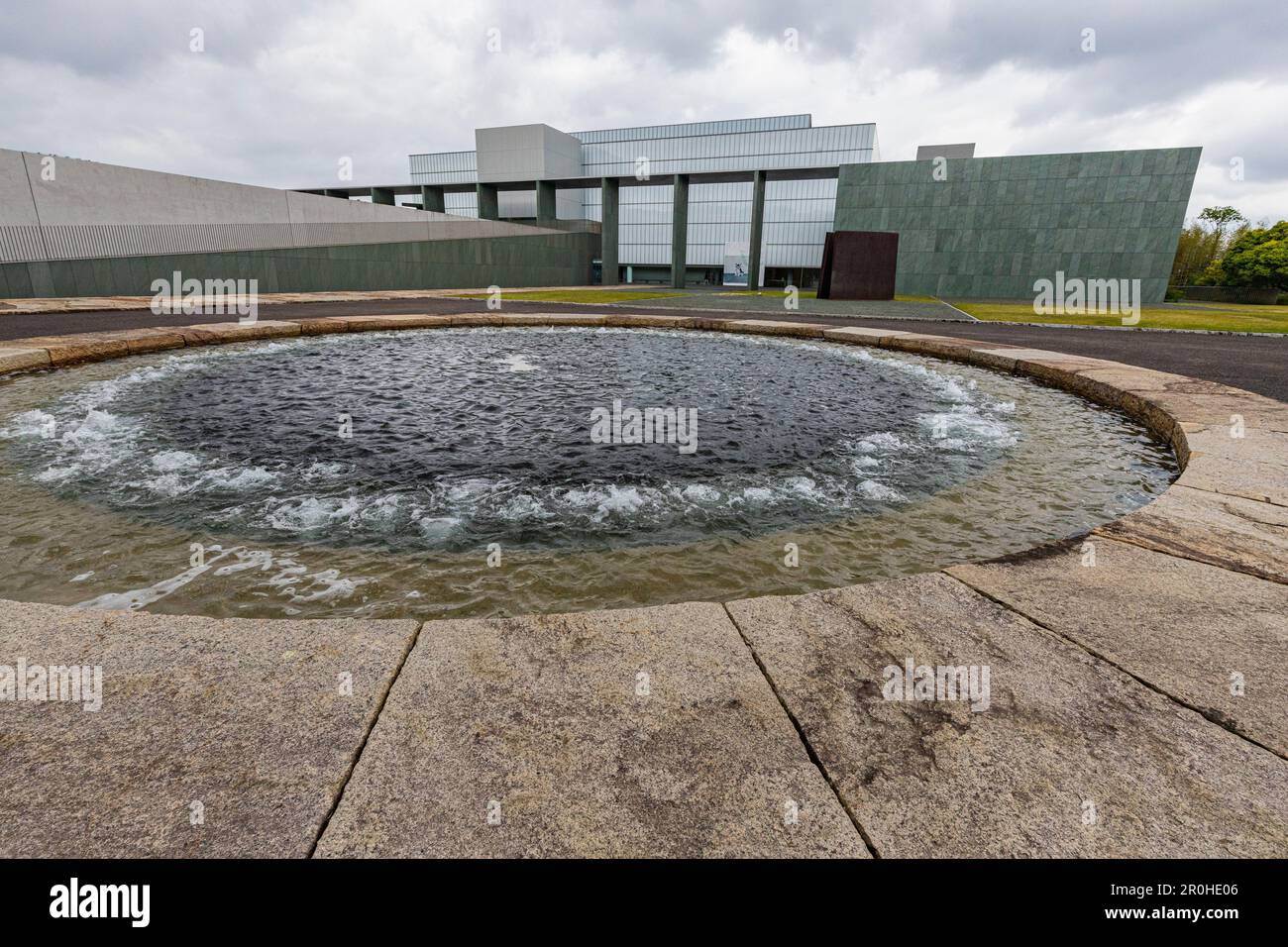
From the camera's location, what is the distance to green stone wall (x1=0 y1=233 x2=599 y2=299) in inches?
792

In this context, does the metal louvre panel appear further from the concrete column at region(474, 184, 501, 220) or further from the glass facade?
the glass facade

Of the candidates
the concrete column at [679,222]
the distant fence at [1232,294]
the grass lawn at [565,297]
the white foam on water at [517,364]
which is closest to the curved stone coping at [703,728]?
the white foam on water at [517,364]

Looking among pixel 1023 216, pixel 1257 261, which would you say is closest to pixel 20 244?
pixel 1023 216

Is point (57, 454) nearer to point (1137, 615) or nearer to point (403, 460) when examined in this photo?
point (403, 460)

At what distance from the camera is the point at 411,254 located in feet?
106

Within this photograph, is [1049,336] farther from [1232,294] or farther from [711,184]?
[1232,294]

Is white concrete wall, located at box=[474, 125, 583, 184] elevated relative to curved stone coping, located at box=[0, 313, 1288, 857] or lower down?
elevated

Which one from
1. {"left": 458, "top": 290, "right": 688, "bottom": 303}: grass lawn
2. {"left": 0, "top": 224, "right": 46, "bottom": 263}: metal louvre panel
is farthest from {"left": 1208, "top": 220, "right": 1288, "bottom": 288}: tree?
{"left": 0, "top": 224, "right": 46, "bottom": 263}: metal louvre panel

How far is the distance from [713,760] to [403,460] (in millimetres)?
4948

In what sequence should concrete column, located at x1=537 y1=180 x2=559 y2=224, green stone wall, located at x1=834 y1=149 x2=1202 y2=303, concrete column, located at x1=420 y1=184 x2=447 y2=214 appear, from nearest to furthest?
green stone wall, located at x1=834 y1=149 x2=1202 y2=303
concrete column, located at x1=537 y1=180 x2=559 y2=224
concrete column, located at x1=420 y1=184 x2=447 y2=214

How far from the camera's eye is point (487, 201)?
5044cm

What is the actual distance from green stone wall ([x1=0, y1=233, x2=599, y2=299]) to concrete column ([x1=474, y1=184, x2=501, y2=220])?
31.8 feet

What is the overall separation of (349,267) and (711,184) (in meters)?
38.9
